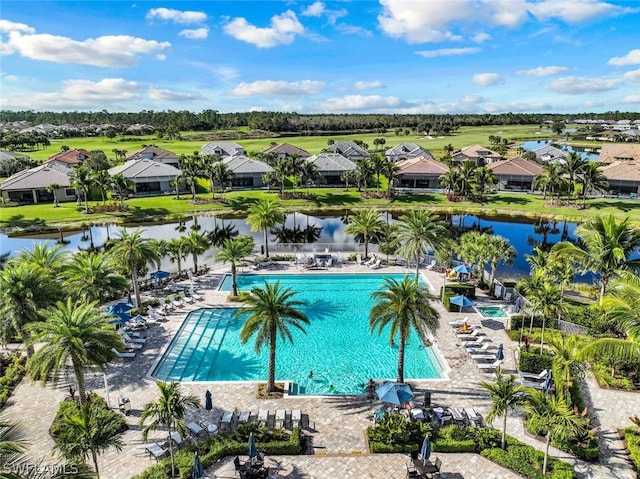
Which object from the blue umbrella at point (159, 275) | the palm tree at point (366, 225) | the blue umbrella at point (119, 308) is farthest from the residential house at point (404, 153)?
the blue umbrella at point (119, 308)

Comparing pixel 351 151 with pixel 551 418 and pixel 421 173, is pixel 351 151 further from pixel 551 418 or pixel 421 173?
pixel 551 418

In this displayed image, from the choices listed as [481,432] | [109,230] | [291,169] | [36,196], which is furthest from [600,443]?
[36,196]

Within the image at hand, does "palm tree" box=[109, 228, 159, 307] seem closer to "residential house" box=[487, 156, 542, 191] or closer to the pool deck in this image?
the pool deck

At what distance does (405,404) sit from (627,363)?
511 inches

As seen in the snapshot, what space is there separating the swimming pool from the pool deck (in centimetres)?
330

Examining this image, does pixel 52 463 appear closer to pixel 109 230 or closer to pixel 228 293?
pixel 228 293

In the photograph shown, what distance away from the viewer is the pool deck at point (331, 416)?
17.5 metres

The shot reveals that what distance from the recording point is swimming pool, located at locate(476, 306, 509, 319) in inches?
1255

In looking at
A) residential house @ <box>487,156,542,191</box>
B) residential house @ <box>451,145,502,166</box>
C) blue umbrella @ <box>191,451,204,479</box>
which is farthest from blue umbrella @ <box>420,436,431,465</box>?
residential house @ <box>451,145,502,166</box>

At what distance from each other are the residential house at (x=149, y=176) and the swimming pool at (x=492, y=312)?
63124 mm

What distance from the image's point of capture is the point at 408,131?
186 m

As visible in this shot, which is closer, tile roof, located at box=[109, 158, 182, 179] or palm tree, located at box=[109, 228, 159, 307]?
palm tree, located at box=[109, 228, 159, 307]

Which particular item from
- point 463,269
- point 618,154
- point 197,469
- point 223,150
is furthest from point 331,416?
point 618,154

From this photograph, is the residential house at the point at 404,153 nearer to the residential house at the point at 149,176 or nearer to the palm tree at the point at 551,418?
the residential house at the point at 149,176
